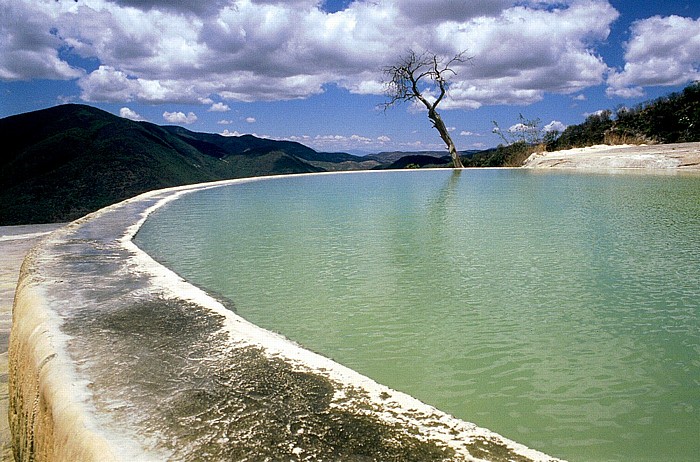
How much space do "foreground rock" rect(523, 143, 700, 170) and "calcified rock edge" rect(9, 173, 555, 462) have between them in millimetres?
12626

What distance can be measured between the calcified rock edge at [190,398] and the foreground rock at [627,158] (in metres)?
12.6

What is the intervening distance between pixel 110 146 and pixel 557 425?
105 feet

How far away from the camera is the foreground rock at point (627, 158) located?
11516 mm

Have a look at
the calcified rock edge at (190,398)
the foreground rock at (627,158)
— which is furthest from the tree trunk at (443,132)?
the calcified rock edge at (190,398)

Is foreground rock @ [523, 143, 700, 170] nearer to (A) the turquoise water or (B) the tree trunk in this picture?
(B) the tree trunk

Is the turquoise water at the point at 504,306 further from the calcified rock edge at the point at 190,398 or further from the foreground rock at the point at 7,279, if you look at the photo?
the foreground rock at the point at 7,279

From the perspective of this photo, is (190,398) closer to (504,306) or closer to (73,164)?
(504,306)

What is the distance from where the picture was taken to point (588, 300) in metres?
2.47

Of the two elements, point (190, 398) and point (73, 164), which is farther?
point (73, 164)

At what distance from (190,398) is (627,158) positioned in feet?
45.9

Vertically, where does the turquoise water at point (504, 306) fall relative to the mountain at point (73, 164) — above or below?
below

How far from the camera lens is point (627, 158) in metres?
12.8

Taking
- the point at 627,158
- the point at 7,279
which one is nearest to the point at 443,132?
the point at 627,158

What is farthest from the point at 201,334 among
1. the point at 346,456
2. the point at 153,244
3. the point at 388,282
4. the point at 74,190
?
the point at 74,190
